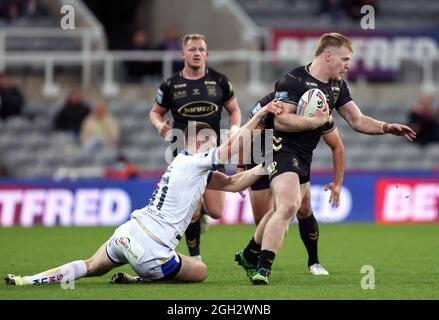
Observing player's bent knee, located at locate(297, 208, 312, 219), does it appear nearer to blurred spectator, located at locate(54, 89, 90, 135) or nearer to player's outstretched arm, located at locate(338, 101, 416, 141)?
player's outstretched arm, located at locate(338, 101, 416, 141)

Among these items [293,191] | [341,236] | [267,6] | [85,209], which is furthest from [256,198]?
[267,6]

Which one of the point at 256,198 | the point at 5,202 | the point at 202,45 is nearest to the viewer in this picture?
the point at 256,198

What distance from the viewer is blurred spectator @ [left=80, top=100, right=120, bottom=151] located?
2316 centimetres

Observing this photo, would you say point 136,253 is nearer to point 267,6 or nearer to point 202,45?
point 202,45

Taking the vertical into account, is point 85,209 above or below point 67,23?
below

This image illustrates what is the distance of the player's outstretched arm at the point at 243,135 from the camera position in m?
10.2

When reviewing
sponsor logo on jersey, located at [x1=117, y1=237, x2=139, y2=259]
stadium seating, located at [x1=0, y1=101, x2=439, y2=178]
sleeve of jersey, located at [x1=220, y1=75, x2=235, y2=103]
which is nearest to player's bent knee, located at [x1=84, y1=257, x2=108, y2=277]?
sponsor logo on jersey, located at [x1=117, y1=237, x2=139, y2=259]

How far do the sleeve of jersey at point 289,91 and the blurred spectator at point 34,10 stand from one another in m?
15.4

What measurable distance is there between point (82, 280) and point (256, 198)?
Result: 6.69 feet

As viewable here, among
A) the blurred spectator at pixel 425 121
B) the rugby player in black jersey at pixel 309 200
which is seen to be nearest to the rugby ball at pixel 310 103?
the rugby player in black jersey at pixel 309 200

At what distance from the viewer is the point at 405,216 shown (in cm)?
2164

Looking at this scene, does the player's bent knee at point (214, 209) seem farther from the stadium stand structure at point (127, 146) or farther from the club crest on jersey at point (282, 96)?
the stadium stand structure at point (127, 146)

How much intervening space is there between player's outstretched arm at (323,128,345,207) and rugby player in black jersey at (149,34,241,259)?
1.75 metres

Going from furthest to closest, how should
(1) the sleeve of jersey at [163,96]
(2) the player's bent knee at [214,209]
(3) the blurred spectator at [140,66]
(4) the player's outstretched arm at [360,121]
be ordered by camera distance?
(3) the blurred spectator at [140,66] < (1) the sleeve of jersey at [163,96] < (2) the player's bent knee at [214,209] < (4) the player's outstretched arm at [360,121]
